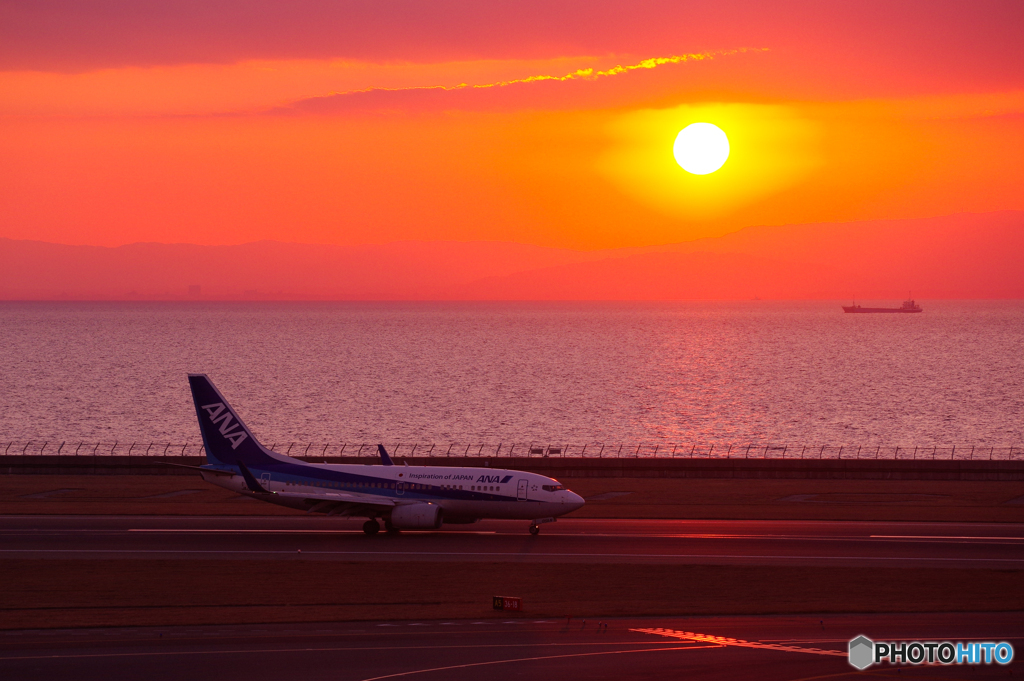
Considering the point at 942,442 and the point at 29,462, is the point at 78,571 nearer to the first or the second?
the point at 29,462

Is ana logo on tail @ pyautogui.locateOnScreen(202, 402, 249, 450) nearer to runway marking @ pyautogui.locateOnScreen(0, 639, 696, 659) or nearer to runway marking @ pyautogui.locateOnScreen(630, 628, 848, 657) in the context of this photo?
runway marking @ pyautogui.locateOnScreen(0, 639, 696, 659)

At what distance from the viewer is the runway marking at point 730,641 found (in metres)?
33.8

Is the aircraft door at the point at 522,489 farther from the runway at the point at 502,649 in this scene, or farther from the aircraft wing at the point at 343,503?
the runway at the point at 502,649

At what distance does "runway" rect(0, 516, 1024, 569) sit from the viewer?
5200cm

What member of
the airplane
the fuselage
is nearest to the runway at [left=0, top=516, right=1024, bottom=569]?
the airplane

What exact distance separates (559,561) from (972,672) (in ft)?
72.6

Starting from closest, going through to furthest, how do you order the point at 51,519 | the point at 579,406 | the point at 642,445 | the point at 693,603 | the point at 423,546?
the point at 693,603, the point at 423,546, the point at 51,519, the point at 642,445, the point at 579,406

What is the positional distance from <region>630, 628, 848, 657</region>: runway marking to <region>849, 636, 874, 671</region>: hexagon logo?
0.39m

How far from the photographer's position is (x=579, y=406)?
181 m

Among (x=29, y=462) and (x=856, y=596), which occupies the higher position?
(x=29, y=462)

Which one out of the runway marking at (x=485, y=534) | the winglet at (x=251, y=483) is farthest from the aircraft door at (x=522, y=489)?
the winglet at (x=251, y=483)

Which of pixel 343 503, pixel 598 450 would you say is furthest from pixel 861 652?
pixel 598 450

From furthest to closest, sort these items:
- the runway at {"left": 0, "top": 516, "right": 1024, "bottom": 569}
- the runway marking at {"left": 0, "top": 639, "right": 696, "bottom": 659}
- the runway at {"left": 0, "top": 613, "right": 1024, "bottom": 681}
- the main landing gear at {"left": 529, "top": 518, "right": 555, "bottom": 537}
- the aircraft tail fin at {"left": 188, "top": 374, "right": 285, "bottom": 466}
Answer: the aircraft tail fin at {"left": 188, "top": 374, "right": 285, "bottom": 466} < the main landing gear at {"left": 529, "top": 518, "right": 555, "bottom": 537} < the runway at {"left": 0, "top": 516, "right": 1024, "bottom": 569} < the runway marking at {"left": 0, "top": 639, "right": 696, "bottom": 659} < the runway at {"left": 0, "top": 613, "right": 1024, "bottom": 681}

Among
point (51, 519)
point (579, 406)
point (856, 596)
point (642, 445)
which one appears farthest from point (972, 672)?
point (579, 406)
